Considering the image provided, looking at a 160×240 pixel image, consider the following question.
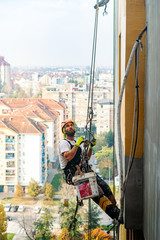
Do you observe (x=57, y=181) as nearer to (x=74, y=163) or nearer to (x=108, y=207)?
(x=74, y=163)

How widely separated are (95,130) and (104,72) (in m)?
1.72

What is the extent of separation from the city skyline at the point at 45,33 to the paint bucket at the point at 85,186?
716 centimetres

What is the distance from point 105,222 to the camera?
9648mm

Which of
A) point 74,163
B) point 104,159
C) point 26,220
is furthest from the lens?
point 26,220

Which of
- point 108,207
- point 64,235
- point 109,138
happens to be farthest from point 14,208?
point 108,207

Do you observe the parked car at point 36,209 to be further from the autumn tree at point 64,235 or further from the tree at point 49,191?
the autumn tree at point 64,235

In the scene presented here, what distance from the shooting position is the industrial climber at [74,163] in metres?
3.17

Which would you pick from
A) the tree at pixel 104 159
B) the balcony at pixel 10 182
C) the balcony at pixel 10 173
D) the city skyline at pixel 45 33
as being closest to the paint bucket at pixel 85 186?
the tree at pixel 104 159

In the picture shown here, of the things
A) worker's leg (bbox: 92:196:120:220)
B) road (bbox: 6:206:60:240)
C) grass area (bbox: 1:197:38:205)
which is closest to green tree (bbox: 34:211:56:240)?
road (bbox: 6:206:60:240)

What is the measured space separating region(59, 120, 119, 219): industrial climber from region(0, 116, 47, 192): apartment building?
6109 millimetres

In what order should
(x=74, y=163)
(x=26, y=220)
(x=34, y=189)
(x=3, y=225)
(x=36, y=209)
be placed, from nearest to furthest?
(x=74, y=163)
(x=3, y=225)
(x=26, y=220)
(x=36, y=209)
(x=34, y=189)

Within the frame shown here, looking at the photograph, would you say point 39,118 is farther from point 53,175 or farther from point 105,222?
point 105,222

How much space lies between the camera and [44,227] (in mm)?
9641

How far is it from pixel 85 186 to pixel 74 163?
1.96ft
